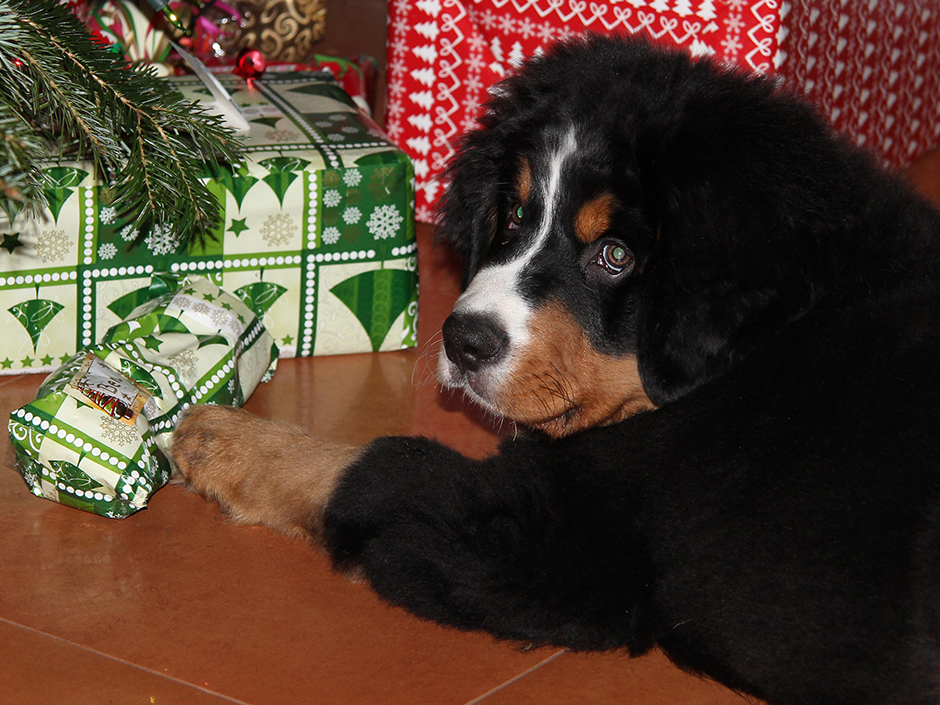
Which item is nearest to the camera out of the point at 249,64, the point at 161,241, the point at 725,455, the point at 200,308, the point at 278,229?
the point at 725,455

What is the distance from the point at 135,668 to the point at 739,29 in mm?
2605

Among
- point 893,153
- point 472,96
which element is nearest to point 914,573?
point 472,96

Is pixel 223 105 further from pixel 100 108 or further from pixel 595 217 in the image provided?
pixel 595 217

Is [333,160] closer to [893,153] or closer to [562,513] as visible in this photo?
[562,513]

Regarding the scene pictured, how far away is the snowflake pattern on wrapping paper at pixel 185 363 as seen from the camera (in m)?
2.64

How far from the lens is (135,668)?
6.61 ft

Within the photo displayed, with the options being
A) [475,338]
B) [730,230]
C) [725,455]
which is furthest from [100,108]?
[725,455]

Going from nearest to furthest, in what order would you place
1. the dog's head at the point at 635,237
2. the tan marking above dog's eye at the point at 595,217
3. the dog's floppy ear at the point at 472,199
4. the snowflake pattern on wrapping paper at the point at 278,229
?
the dog's head at the point at 635,237 < the tan marking above dog's eye at the point at 595,217 < the dog's floppy ear at the point at 472,199 < the snowflake pattern on wrapping paper at the point at 278,229

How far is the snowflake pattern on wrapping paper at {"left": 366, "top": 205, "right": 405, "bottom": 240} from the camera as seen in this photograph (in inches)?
125

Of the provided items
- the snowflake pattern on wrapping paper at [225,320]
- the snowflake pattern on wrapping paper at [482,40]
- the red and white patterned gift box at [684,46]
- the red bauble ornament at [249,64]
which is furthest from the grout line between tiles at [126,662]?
the red and white patterned gift box at [684,46]

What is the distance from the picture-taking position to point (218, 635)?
2125 mm

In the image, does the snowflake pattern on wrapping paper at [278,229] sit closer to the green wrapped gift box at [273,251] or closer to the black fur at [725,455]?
the green wrapped gift box at [273,251]

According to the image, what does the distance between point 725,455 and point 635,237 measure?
0.51 metres

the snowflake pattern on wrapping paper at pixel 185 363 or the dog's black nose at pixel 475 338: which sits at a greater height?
the dog's black nose at pixel 475 338
